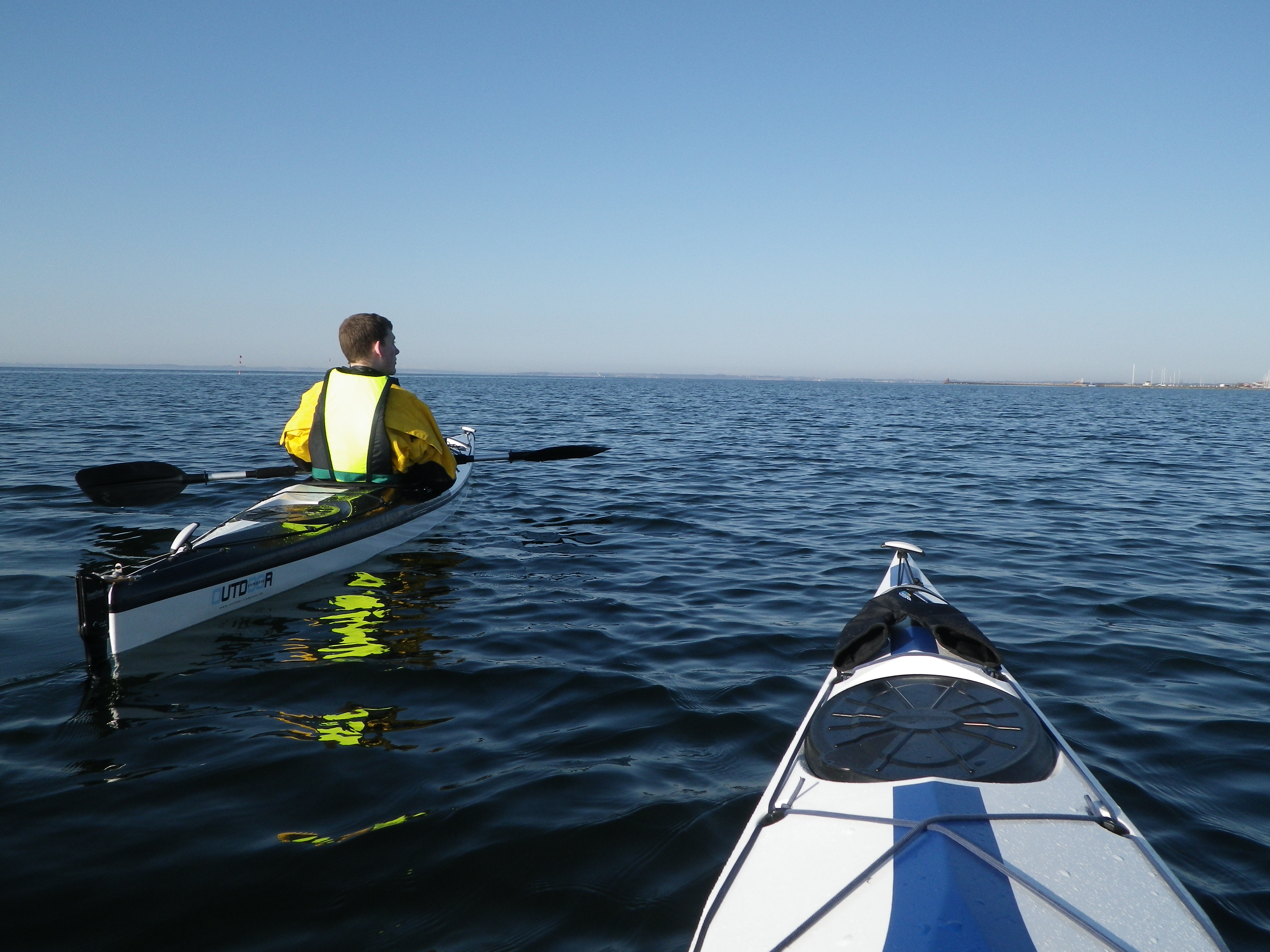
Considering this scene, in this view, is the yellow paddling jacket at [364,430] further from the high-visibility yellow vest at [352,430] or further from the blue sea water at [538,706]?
the blue sea water at [538,706]

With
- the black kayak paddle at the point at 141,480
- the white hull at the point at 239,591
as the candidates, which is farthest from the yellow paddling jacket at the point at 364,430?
the black kayak paddle at the point at 141,480

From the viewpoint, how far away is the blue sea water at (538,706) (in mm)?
2545

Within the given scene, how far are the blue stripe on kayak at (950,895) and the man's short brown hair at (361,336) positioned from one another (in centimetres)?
526

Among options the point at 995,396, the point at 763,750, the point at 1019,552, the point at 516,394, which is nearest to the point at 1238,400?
the point at 995,396

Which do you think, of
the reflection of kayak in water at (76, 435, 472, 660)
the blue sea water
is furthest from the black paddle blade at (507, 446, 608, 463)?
the reflection of kayak in water at (76, 435, 472, 660)

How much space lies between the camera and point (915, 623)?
362 centimetres

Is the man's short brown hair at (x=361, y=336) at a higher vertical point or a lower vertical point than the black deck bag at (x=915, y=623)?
higher

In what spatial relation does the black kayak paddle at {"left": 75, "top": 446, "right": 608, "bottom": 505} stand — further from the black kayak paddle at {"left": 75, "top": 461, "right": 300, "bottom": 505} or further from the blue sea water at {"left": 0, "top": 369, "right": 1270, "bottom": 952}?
the blue sea water at {"left": 0, "top": 369, "right": 1270, "bottom": 952}

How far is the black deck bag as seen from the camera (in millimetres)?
3330

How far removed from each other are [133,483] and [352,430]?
80.9 inches

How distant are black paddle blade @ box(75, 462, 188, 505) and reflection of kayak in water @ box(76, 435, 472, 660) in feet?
4.22

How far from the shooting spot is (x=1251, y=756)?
11.7 feet

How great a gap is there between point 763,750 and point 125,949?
8.30 feet

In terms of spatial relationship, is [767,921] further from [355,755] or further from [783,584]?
[783,584]
